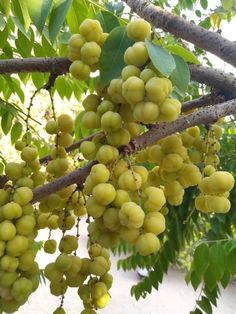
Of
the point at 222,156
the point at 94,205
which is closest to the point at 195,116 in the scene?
the point at 94,205

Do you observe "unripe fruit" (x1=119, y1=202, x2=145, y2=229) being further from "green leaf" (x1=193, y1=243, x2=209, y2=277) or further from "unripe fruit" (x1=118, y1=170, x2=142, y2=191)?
"green leaf" (x1=193, y1=243, x2=209, y2=277)

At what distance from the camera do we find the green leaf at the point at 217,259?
123 cm

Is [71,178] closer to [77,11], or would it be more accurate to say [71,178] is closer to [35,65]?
[35,65]

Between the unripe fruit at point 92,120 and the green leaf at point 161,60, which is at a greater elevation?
the green leaf at point 161,60

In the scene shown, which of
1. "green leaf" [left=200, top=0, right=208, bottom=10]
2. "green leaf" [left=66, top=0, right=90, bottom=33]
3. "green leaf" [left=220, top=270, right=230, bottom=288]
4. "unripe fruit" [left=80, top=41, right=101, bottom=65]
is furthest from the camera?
"green leaf" [left=200, top=0, right=208, bottom=10]

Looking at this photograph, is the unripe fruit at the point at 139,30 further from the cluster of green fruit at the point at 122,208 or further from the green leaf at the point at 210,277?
the green leaf at the point at 210,277

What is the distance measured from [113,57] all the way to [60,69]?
134 mm

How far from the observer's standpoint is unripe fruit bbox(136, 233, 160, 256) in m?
0.67

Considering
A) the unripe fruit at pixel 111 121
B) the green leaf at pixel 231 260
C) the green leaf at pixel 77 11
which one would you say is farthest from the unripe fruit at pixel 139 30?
the green leaf at pixel 231 260

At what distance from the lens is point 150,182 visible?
90 centimetres

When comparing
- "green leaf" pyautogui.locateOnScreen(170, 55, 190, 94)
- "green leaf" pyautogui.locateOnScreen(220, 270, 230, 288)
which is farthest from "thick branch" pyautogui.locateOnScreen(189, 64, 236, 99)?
"green leaf" pyautogui.locateOnScreen(220, 270, 230, 288)

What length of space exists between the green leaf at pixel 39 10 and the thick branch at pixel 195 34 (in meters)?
0.22

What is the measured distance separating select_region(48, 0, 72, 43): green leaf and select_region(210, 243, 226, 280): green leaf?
786 mm

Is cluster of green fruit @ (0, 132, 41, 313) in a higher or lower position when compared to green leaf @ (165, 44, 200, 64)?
lower
